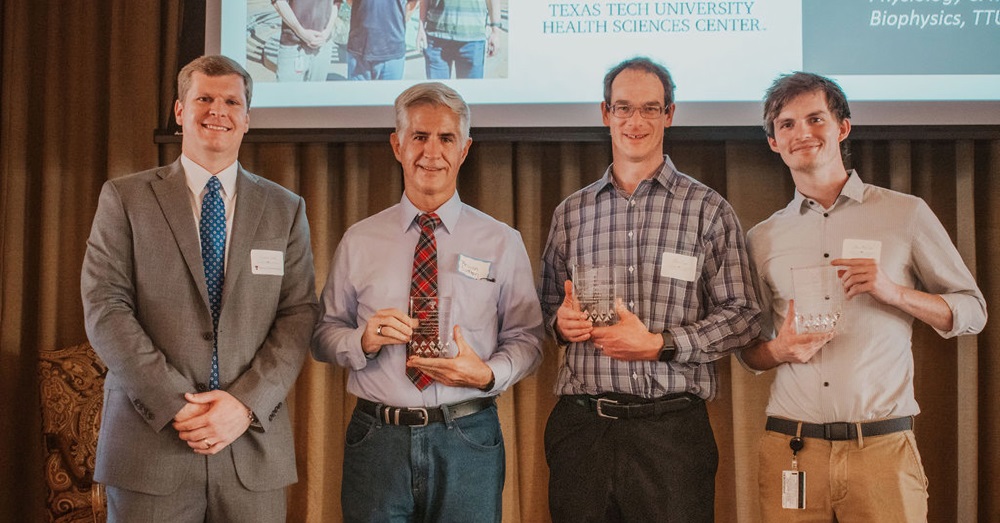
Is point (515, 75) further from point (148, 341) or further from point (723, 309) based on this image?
point (148, 341)

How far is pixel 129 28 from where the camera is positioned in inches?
156

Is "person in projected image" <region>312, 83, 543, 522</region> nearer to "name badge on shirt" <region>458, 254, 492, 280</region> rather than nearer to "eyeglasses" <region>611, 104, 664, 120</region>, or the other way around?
"name badge on shirt" <region>458, 254, 492, 280</region>

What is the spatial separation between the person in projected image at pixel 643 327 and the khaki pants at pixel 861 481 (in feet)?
0.94

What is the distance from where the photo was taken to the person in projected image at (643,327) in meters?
2.42

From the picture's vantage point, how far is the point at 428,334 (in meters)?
2.29

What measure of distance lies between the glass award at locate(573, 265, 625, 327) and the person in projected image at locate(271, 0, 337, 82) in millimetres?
1870

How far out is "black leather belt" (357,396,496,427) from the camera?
2404 mm

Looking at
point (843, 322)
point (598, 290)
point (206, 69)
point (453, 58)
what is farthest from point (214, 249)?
point (843, 322)

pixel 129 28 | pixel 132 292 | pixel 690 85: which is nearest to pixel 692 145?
pixel 690 85

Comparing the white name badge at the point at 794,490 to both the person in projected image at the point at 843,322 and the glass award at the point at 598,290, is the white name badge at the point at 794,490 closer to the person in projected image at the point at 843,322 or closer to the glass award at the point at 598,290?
the person in projected image at the point at 843,322

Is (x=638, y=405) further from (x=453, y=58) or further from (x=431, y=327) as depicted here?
(x=453, y=58)

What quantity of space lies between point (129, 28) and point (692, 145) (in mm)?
2808

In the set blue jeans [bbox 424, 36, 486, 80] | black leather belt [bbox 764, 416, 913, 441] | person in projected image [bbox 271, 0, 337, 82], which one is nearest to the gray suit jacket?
person in projected image [bbox 271, 0, 337, 82]

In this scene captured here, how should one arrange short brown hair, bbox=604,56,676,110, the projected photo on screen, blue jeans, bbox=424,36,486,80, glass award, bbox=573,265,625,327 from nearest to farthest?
glass award, bbox=573,265,625,327
short brown hair, bbox=604,56,676,110
the projected photo on screen
blue jeans, bbox=424,36,486,80
